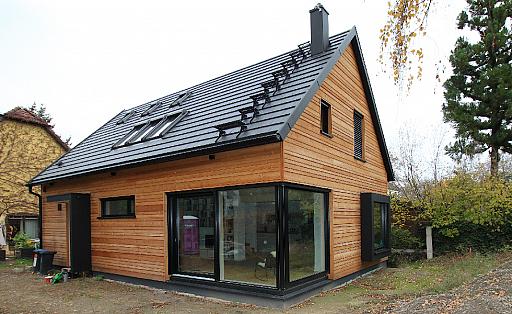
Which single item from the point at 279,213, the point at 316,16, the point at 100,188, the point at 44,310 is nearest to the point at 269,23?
the point at 279,213

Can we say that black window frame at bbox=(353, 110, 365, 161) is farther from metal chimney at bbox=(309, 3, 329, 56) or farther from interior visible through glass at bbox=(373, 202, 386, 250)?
metal chimney at bbox=(309, 3, 329, 56)

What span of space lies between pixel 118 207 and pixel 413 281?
725cm

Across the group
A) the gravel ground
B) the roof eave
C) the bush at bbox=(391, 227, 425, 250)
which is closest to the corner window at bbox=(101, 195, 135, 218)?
the roof eave

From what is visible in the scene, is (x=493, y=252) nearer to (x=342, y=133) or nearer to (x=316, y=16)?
(x=342, y=133)

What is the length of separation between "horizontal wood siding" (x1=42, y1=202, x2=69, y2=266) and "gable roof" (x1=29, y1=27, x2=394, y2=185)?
0.97m

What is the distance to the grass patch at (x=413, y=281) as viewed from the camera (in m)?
8.22

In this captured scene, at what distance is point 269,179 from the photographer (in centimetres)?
772

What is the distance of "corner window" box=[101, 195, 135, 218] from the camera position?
34.8 ft

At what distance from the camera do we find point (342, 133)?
1057 centimetres

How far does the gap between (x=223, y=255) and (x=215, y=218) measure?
720 mm

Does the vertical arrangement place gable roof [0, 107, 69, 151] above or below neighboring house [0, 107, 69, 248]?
above

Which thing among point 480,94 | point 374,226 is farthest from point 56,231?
point 480,94

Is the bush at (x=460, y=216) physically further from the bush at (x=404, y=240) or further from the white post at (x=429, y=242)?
the white post at (x=429, y=242)

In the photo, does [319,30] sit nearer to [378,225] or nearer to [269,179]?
[269,179]
